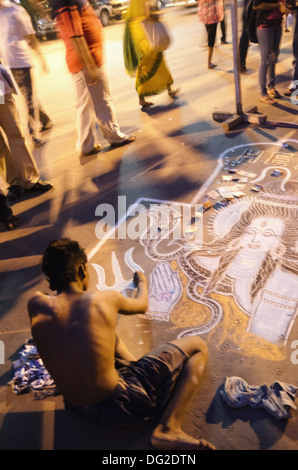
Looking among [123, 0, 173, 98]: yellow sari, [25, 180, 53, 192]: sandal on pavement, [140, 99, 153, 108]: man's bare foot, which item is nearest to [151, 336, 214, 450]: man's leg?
[25, 180, 53, 192]: sandal on pavement

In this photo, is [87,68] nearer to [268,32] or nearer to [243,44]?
[268,32]

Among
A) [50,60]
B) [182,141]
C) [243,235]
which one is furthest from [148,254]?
[50,60]

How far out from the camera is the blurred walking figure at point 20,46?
5.01m

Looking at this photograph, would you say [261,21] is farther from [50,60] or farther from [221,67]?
[50,60]

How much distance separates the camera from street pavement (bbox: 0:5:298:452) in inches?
93.7

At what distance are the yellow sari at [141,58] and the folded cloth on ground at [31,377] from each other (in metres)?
4.93

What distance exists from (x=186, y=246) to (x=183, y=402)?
169cm

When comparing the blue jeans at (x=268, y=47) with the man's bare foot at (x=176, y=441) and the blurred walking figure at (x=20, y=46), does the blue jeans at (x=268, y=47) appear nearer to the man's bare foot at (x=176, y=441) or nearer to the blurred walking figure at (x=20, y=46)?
the blurred walking figure at (x=20, y=46)

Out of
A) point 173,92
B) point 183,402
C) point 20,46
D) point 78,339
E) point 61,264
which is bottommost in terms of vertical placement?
point 183,402

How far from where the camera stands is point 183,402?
2.25 meters

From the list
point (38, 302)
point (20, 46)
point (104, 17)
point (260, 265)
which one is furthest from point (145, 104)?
point (104, 17)

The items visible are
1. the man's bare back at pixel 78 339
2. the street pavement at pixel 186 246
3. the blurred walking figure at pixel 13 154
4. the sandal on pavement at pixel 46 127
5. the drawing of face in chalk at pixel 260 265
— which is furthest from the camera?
the sandal on pavement at pixel 46 127

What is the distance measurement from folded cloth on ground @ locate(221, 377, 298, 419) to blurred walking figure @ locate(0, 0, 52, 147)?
5148 millimetres

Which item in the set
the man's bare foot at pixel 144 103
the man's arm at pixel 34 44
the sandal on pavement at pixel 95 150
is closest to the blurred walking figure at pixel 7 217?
the sandal on pavement at pixel 95 150
